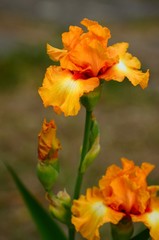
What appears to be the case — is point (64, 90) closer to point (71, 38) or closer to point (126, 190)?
point (71, 38)

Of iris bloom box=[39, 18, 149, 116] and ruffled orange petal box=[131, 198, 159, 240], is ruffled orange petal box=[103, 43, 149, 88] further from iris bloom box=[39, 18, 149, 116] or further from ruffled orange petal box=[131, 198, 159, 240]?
ruffled orange petal box=[131, 198, 159, 240]

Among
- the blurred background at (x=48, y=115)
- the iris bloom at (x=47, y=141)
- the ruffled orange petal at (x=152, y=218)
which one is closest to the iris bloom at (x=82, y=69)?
the iris bloom at (x=47, y=141)

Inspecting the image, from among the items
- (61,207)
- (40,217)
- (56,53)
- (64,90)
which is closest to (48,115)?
(40,217)

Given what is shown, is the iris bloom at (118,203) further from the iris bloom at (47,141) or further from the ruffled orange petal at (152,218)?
the iris bloom at (47,141)

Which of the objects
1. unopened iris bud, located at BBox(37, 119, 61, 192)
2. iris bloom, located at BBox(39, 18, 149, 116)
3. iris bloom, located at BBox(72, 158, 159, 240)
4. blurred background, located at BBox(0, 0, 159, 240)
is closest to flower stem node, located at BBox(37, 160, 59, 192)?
unopened iris bud, located at BBox(37, 119, 61, 192)

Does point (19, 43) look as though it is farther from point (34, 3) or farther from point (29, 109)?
point (34, 3)

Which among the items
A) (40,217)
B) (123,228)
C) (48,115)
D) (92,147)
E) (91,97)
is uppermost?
(91,97)
